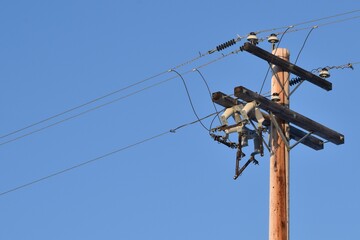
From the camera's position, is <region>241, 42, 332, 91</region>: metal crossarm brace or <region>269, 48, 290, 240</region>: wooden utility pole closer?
<region>269, 48, 290, 240</region>: wooden utility pole

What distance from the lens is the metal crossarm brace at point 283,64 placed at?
1557cm

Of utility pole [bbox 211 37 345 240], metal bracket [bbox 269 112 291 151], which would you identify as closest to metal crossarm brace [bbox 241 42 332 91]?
utility pole [bbox 211 37 345 240]

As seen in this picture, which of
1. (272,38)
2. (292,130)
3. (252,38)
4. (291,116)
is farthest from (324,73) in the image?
(291,116)

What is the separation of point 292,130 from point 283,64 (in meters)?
0.98

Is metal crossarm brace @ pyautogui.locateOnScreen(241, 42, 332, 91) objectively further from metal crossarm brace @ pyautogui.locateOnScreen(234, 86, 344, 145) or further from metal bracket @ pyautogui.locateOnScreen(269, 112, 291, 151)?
metal bracket @ pyautogui.locateOnScreen(269, 112, 291, 151)

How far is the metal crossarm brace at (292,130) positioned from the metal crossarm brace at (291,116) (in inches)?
5.5

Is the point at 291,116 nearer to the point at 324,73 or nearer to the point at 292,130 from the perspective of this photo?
the point at 292,130

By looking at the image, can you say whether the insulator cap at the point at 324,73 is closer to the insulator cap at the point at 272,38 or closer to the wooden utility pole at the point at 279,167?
the wooden utility pole at the point at 279,167

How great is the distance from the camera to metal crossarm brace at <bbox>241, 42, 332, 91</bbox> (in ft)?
51.1

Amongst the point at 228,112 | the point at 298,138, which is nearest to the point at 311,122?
the point at 298,138

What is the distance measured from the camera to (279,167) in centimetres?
1490

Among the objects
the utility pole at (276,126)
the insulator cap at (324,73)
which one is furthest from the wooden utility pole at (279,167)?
the insulator cap at (324,73)

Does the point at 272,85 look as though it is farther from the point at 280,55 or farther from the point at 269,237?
the point at 269,237

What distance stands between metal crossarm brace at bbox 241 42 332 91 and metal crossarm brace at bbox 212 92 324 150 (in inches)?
32.6
